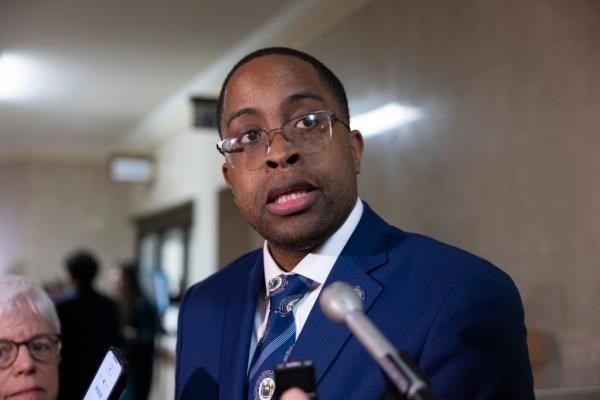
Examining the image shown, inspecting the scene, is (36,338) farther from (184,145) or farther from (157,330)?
(184,145)

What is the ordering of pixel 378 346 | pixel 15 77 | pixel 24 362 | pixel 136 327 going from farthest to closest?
pixel 15 77 → pixel 136 327 → pixel 24 362 → pixel 378 346

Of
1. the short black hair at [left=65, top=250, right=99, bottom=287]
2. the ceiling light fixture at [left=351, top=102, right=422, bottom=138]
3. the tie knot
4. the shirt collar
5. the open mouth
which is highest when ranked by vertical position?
the ceiling light fixture at [left=351, top=102, right=422, bottom=138]

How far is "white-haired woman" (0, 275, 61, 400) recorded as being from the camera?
136 cm

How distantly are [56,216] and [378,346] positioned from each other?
8.63 meters

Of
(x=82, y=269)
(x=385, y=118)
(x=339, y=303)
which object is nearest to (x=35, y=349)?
(x=339, y=303)

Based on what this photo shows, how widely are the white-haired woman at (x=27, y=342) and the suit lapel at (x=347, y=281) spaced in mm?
697

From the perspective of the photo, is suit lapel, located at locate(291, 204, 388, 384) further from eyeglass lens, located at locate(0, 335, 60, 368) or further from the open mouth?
eyeglass lens, located at locate(0, 335, 60, 368)

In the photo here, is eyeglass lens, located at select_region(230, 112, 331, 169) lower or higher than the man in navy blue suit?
higher

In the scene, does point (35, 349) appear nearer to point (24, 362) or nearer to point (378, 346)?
point (24, 362)

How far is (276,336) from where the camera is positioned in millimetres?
999

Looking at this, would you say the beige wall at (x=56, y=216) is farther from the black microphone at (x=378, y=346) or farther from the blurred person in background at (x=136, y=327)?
the black microphone at (x=378, y=346)

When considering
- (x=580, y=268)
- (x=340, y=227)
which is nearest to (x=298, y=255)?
(x=340, y=227)

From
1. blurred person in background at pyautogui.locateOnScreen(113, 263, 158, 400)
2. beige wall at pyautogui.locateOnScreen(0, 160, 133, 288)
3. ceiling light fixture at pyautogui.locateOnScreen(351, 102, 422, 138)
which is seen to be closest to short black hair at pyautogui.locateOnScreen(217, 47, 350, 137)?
ceiling light fixture at pyautogui.locateOnScreen(351, 102, 422, 138)

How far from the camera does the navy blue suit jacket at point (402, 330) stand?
2.62ft
